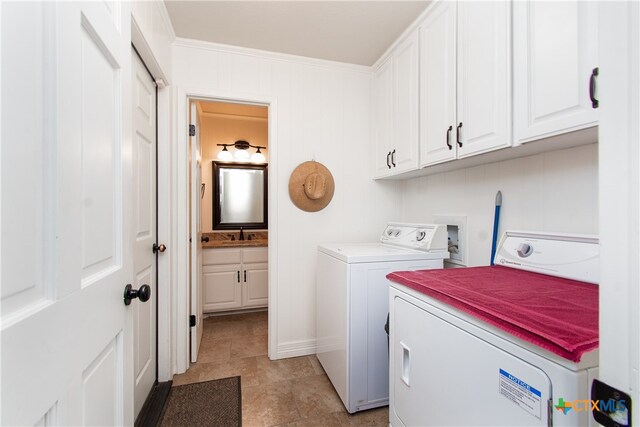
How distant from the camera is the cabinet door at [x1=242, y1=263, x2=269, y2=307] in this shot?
3125 millimetres

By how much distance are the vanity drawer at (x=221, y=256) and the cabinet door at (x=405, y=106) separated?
6.37 ft

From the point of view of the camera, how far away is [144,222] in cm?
162

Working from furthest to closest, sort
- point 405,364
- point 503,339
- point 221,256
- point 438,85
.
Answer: point 221,256
point 438,85
point 405,364
point 503,339

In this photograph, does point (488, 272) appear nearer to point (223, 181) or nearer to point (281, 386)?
point (281, 386)

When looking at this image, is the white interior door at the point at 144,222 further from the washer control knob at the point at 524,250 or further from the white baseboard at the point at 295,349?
the washer control knob at the point at 524,250

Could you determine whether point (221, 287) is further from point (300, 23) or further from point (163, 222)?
point (300, 23)


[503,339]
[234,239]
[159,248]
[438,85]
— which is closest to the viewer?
[503,339]

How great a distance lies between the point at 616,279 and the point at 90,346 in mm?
1012

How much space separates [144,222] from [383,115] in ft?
6.18

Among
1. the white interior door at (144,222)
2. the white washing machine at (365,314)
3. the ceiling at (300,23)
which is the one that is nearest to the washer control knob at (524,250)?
the white washing machine at (365,314)

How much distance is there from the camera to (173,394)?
5.87 ft

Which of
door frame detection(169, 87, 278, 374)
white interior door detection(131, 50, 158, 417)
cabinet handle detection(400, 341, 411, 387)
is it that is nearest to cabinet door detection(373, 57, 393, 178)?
door frame detection(169, 87, 278, 374)

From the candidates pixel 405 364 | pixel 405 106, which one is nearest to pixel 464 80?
pixel 405 106

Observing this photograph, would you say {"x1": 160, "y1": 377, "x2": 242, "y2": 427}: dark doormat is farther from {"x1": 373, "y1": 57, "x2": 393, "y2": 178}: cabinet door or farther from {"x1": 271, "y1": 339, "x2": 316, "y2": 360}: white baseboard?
{"x1": 373, "y1": 57, "x2": 393, "y2": 178}: cabinet door
